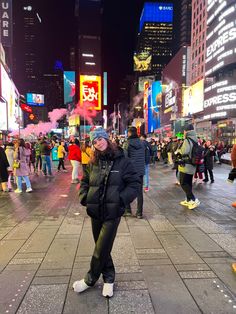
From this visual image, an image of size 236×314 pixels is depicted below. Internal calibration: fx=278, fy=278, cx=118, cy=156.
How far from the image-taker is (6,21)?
3039 cm

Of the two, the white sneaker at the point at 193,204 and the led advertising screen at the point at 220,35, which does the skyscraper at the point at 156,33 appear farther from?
the white sneaker at the point at 193,204

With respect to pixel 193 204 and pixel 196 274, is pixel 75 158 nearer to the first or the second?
pixel 193 204

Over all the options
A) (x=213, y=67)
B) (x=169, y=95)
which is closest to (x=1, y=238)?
(x=213, y=67)

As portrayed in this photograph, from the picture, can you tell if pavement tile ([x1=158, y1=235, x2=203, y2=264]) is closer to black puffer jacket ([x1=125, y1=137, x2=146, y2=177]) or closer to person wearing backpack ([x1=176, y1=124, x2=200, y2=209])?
black puffer jacket ([x1=125, y1=137, x2=146, y2=177])

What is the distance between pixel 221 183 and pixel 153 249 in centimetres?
747

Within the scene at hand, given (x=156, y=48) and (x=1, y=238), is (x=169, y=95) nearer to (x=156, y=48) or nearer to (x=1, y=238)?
(x=1, y=238)

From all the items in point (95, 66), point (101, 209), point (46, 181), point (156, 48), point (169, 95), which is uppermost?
point (156, 48)

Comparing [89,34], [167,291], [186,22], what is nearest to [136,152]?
[167,291]

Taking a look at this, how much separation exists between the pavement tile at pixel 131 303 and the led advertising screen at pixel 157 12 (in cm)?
19410

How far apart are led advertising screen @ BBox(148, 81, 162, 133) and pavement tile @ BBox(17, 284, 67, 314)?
72837 mm

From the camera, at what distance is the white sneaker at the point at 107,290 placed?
9.87 feet

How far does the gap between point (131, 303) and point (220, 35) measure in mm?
54456

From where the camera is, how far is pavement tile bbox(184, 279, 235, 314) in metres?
2.81

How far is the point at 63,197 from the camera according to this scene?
8.28m
